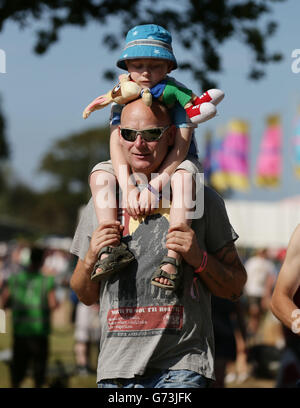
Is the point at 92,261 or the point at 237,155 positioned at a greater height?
the point at 237,155

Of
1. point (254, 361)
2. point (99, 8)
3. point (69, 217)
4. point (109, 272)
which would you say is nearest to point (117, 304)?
point (109, 272)

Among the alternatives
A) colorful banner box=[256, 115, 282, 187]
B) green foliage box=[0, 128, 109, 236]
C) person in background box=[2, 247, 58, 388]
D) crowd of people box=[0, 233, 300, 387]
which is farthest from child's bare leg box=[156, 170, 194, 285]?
green foliage box=[0, 128, 109, 236]

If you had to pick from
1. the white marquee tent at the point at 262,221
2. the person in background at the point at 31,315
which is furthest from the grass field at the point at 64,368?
the white marquee tent at the point at 262,221

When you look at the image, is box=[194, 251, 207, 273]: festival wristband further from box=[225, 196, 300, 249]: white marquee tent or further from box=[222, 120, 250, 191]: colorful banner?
box=[225, 196, 300, 249]: white marquee tent

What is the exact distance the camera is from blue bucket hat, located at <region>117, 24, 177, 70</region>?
3.68m

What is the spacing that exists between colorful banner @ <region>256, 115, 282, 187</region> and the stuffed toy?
940 inches

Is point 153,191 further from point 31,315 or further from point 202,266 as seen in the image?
point 31,315

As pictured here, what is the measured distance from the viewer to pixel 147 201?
3633 mm

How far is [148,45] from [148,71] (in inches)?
5.0

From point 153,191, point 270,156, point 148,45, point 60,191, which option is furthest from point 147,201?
point 60,191

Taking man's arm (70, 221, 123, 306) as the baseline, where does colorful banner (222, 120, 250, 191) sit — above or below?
above
